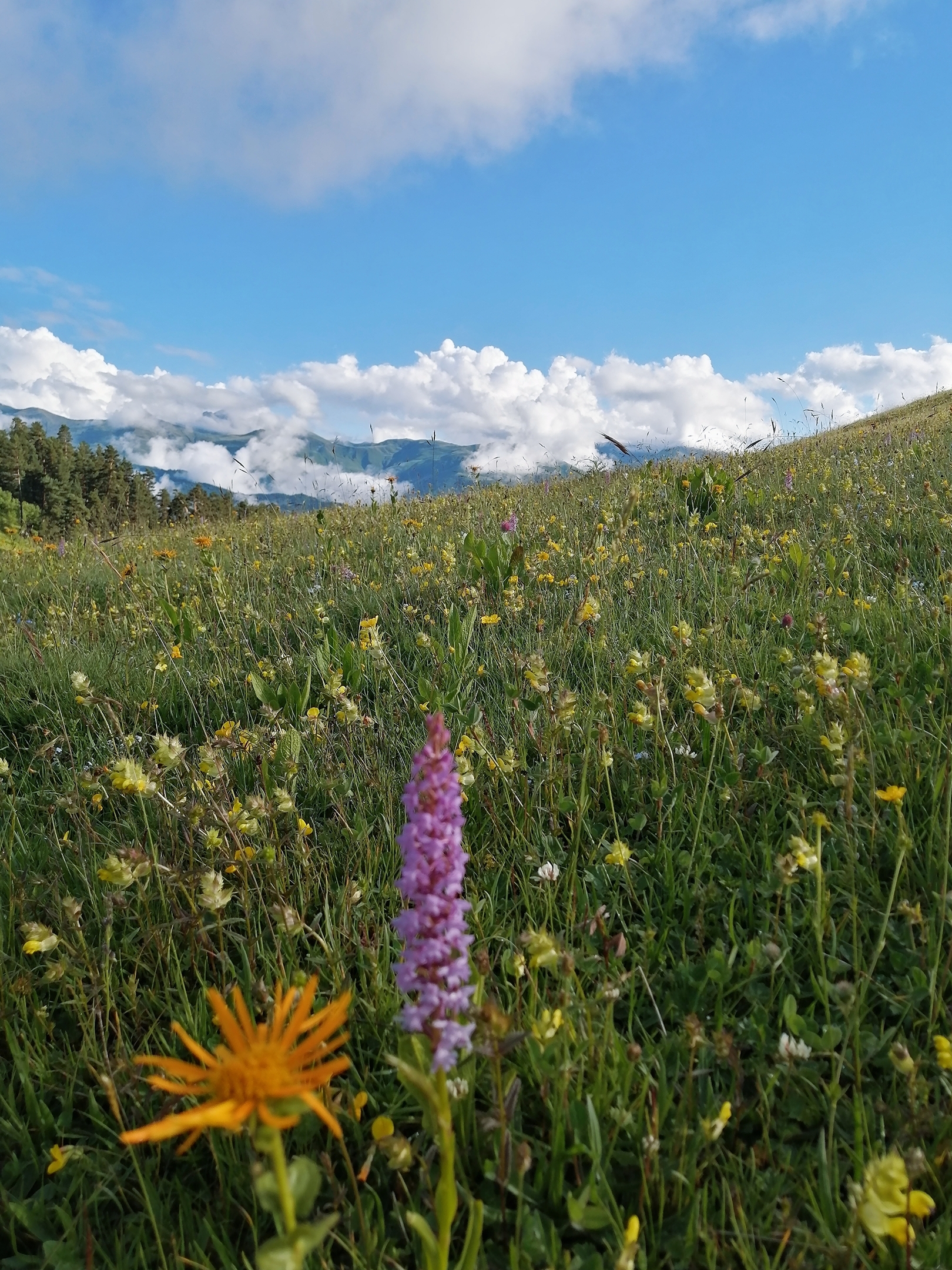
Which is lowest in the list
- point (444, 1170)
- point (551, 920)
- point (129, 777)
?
point (551, 920)

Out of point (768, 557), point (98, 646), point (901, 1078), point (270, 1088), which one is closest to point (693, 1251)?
point (901, 1078)

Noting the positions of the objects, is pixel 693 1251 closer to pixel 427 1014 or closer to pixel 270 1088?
pixel 427 1014

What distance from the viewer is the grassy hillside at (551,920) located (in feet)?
4.30

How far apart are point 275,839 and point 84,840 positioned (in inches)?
29.7

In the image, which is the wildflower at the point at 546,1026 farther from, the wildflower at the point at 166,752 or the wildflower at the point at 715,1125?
the wildflower at the point at 166,752

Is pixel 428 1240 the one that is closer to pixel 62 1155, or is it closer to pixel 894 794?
pixel 62 1155

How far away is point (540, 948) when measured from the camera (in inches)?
54.7

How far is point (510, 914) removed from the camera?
1980 millimetres

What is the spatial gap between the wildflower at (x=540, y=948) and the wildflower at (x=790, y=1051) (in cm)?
49

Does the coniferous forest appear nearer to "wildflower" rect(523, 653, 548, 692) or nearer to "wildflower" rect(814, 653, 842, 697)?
"wildflower" rect(523, 653, 548, 692)

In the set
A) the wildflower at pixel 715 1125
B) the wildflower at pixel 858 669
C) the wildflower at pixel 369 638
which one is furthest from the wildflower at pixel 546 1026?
the wildflower at pixel 369 638

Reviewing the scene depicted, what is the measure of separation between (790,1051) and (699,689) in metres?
0.93

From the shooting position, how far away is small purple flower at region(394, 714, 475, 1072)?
2.83ft

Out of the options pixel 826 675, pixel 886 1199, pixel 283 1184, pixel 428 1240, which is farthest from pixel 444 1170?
pixel 826 675
